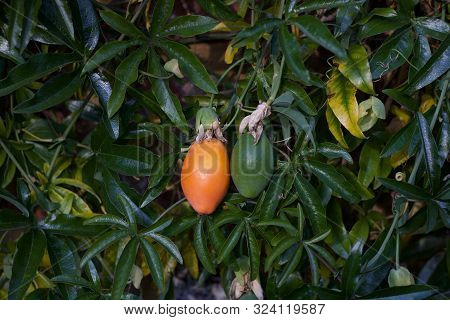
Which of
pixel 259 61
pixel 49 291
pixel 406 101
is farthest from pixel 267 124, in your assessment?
pixel 49 291

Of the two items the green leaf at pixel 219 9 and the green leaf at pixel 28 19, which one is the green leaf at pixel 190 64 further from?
the green leaf at pixel 28 19

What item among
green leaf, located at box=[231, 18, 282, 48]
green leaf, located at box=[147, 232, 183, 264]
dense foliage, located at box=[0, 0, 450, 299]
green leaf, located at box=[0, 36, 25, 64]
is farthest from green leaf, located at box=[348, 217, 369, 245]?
green leaf, located at box=[0, 36, 25, 64]

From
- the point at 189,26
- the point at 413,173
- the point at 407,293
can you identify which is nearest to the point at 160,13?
the point at 189,26

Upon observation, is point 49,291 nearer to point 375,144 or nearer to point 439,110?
point 375,144

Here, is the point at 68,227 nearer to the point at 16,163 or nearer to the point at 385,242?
the point at 16,163

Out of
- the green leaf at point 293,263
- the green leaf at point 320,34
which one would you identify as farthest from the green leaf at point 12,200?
the green leaf at point 320,34

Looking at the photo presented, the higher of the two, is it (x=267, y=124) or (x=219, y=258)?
(x=267, y=124)
